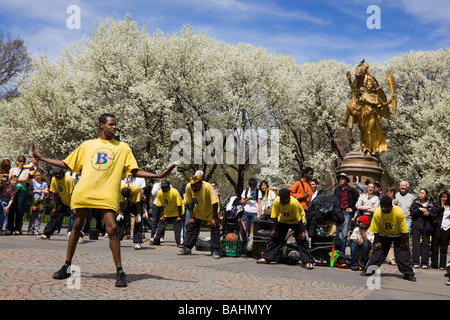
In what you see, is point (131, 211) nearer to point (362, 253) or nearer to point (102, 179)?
point (362, 253)

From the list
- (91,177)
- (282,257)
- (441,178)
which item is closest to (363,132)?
(282,257)

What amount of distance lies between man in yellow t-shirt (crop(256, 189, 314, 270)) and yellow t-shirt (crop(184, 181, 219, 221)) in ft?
4.71

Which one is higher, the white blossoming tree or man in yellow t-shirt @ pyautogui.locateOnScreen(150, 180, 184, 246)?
the white blossoming tree

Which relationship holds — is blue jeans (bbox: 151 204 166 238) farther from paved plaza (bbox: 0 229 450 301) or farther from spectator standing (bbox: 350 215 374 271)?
spectator standing (bbox: 350 215 374 271)

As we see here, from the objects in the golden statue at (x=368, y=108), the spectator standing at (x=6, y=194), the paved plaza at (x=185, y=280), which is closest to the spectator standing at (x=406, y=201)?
the paved plaza at (x=185, y=280)

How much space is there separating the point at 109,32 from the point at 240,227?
22.6 meters

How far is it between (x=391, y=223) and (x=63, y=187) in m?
7.64

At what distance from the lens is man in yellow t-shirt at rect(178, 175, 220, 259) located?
1010 centimetres

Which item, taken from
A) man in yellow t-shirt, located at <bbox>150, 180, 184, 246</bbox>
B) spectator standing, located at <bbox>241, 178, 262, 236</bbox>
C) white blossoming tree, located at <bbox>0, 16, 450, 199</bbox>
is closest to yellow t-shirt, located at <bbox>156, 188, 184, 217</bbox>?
man in yellow t-shirt, located at <bbox>150, 180, 184, 246</bbox>

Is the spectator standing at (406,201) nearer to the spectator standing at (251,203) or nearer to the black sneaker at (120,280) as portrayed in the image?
the spectator standing at (251,203)

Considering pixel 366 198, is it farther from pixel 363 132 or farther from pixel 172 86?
pixel 172 86

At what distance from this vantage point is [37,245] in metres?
10.2

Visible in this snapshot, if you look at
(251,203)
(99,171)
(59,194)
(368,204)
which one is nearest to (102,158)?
(99,171)

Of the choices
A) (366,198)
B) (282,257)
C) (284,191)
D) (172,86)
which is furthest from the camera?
(172,86)
